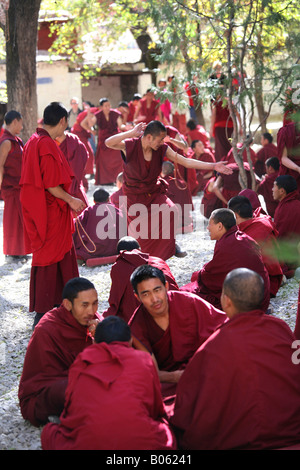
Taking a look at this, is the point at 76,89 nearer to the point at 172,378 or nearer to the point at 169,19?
the point at 169,19

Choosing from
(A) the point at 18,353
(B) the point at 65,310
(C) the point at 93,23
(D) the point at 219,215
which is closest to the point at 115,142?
(D) the point at 219,215

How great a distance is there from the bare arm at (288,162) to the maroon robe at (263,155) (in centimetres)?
262

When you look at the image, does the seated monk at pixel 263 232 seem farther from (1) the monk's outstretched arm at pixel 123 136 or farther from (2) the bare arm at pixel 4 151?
(2) the bare arm at pixel 4 151

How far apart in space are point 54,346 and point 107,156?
29.8ft

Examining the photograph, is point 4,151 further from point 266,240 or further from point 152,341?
point 152,341

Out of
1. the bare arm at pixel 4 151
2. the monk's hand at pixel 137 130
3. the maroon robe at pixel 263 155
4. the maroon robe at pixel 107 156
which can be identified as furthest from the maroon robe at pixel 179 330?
the maroon robe at pixel 107 156

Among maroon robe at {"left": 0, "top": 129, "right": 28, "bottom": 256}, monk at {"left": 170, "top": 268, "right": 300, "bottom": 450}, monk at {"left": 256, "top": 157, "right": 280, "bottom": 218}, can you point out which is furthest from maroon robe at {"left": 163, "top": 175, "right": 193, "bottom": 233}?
monk at {"left": 170, "top": 268, "right": 300, "bottom": 450}

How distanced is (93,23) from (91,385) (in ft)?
47.5

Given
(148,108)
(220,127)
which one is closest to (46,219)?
(220,127)

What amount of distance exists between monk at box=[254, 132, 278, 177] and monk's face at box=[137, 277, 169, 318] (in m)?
6.49

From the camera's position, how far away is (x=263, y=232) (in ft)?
18.8

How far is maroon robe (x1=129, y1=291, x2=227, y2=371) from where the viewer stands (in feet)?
12.8

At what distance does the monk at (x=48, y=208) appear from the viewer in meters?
5.22

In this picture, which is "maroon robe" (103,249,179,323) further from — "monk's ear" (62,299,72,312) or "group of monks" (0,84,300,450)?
"monk's ear" (62,299,72,312)
